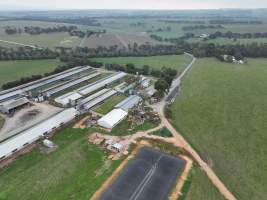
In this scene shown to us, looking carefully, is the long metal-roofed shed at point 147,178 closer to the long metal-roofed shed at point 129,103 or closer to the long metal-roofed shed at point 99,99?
the long metal-roofed shed at point 129,103

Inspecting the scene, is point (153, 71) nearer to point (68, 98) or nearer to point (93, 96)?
point (93, 96)

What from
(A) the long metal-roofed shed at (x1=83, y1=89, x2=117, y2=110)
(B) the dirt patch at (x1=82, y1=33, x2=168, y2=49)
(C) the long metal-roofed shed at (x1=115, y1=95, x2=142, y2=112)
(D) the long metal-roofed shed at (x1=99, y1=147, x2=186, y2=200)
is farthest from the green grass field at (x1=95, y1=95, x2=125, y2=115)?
(B) the dirt patch at (x1=82, y1=33, x2=168, y2=49)

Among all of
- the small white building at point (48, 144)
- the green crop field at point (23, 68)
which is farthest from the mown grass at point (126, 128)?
the green crop field at point (23, 68)

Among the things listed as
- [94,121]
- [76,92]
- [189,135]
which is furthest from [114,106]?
[189,135]

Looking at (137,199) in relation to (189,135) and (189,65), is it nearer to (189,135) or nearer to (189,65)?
(189,135)

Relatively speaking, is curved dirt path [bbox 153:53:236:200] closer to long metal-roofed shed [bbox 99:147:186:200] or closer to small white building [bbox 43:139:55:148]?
long metal-roofed shed [bbox 99:147:186:200]
